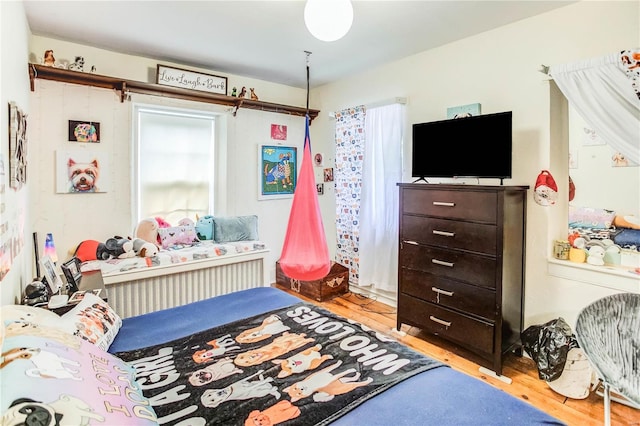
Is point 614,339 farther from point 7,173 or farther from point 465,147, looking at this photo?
point 7,173

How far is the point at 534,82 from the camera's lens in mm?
2488

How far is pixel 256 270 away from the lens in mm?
3480

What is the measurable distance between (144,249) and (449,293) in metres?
2.48

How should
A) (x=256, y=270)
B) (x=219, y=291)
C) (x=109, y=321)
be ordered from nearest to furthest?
(x=109, y=321) < (x=219, y=291) < (x=256, y=270)

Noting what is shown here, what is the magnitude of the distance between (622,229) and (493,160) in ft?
3.15

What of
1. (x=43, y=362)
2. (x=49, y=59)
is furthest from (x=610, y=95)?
(x=49, y=59)

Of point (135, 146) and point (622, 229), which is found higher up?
point (135, 146)

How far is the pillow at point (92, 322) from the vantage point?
136cm

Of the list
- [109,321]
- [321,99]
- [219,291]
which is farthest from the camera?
[321,99]

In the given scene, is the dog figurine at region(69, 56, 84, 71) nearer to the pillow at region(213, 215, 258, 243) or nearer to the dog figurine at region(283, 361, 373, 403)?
the pillow at region(213, 215, 258, 243)

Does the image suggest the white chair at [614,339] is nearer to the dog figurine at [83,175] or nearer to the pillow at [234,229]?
the pillow at [234,229]

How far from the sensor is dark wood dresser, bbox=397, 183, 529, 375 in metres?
2.31

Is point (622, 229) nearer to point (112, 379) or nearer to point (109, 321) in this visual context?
point (112, 379)

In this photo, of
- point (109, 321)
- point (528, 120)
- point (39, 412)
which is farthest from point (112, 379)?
point (528, 120)
